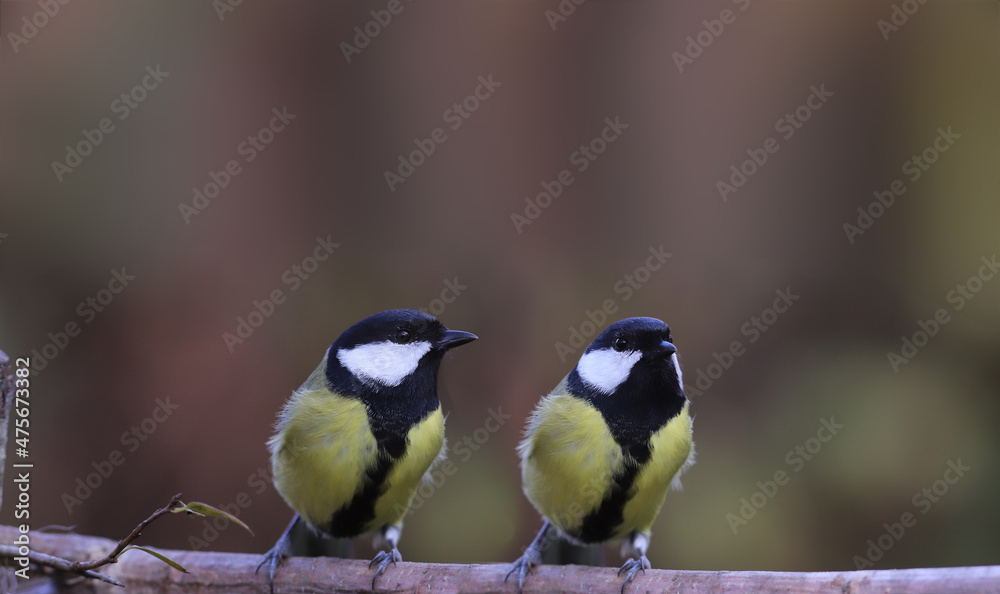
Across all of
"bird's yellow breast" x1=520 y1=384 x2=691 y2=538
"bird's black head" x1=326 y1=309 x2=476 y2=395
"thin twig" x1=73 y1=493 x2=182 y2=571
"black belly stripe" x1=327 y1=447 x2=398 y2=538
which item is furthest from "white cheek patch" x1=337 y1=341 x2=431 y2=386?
"thin twig" x1=73 y1=493 x2=182 y2=571

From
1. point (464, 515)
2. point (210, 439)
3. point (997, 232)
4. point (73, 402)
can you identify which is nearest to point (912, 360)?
point (997, 232)

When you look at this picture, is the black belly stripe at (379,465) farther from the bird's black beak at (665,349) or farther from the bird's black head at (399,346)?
the bird's black beak at (665,349)

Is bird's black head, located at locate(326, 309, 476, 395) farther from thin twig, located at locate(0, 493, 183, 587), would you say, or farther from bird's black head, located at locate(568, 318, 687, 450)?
thin twig, located at locate(0, 493, 183, 587)

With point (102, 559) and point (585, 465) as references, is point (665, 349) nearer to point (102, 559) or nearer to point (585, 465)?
point (585, 465)

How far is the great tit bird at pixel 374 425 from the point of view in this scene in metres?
1.62

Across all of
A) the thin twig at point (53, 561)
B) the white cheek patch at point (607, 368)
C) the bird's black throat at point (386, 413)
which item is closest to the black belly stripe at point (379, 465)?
the bird's black throat at point (386, 413)

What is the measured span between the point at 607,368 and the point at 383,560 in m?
0.57

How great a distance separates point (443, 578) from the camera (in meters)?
1.54

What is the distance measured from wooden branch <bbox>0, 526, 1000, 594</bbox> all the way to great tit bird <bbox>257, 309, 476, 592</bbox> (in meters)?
0.05

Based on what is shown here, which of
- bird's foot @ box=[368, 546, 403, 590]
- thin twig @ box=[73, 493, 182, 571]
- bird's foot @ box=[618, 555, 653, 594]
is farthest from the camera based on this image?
bird's foot @ box=[368, 546, 403, 590]

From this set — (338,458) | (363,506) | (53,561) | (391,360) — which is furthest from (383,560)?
(53,561)

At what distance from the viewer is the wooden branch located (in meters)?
1.17

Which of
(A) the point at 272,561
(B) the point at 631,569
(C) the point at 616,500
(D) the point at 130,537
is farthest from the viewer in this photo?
(A) the point at 272,561

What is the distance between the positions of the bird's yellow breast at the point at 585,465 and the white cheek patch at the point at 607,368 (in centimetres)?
5
